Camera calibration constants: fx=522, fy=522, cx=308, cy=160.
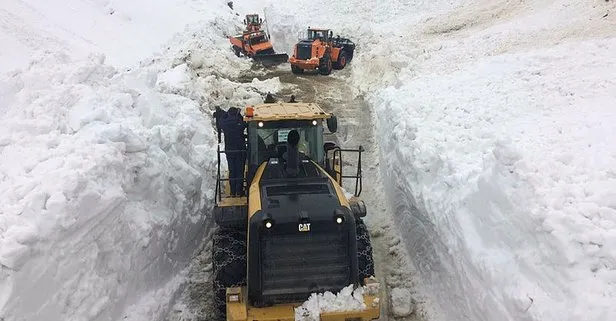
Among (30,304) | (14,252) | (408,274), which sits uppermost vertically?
(14,252)

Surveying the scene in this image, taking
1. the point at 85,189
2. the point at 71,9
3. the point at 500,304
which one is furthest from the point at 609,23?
the point at 71,9

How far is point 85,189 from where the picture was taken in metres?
6.12

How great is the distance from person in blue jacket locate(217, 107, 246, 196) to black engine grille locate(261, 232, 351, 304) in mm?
2247

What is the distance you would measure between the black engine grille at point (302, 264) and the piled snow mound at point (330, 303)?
10 cm

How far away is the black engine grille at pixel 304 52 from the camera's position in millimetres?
22047

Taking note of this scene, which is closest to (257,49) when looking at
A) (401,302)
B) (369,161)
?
(369,161)

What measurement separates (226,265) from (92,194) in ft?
5.99

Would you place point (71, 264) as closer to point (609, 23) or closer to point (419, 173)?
point (419, 173)

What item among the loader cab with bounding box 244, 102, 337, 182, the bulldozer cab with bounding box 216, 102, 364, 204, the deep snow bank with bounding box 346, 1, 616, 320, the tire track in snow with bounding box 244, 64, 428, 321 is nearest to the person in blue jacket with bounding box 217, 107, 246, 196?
the bulldozer cab with bounding box 216, 102, 364, 204

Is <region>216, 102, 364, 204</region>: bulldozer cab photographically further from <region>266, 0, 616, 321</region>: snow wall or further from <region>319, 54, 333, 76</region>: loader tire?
<region>319, 54, 333, 76</region>: loader tire

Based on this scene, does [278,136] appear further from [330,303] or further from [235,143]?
[330,303]

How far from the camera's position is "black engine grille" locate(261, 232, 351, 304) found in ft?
19.9

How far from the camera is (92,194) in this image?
242 inches

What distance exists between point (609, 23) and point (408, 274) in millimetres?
10029
